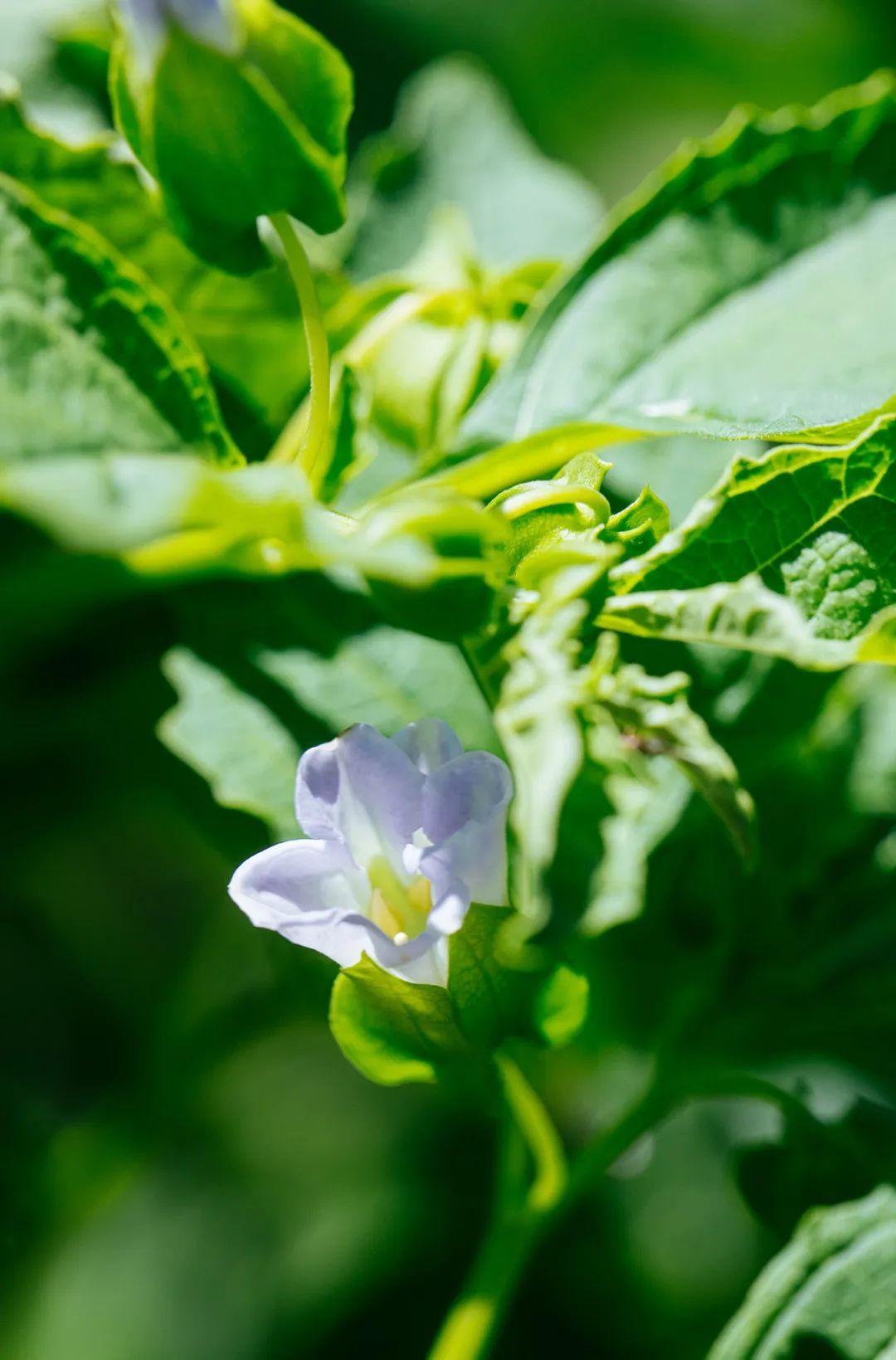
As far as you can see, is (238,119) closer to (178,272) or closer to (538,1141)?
(178,272)

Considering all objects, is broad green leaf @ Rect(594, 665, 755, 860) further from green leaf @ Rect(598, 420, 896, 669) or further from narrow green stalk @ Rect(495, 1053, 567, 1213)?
narrow green stalk @ Rect(495, 1053, 567, 1213)

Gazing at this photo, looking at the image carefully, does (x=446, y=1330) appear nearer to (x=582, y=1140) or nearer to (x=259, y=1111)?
(x=582, y=1140)

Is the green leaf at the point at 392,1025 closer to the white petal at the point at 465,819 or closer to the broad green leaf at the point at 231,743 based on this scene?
the white petal at the point at 465,819

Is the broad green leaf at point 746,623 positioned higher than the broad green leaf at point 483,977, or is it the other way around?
the broad green leaf at point 746,623

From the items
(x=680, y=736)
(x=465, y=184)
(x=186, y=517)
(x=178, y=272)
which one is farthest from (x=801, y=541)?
(x=465, y=184)

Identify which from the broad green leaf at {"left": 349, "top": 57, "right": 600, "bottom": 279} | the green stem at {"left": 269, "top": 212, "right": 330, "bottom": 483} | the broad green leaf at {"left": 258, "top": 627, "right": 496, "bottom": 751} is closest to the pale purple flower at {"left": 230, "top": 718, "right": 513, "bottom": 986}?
the green stem at {"left": 269, "top": 212, "right": 330, "bottom": 483}

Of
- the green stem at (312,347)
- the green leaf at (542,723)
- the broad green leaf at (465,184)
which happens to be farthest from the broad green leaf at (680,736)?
the broad green leaf at (465,184)
